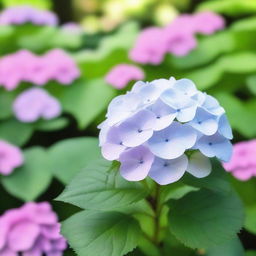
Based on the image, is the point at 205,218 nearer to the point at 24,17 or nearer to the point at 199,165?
the point at 199,165

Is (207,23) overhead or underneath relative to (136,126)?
underneath

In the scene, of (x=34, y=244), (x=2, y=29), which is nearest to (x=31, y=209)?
(x=34, y=244)


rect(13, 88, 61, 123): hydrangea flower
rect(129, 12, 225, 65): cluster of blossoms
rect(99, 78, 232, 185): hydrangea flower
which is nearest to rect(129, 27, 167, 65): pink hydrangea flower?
rect(129, 12, 225, 65): cluster of blossoms

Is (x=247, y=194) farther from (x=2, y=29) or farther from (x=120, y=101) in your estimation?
(x=2, y=29)

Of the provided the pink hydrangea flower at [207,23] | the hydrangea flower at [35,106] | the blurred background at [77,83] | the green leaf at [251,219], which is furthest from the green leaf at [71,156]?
the pink hydrangea flower at [207,23]

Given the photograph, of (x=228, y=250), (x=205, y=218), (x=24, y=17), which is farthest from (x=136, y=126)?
(x=24, y=17)

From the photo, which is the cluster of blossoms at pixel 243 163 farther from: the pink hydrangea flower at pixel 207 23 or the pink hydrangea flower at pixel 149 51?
the pink hydrangea flower at pixel 207 23

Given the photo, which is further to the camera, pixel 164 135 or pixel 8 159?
pixel 8 159
